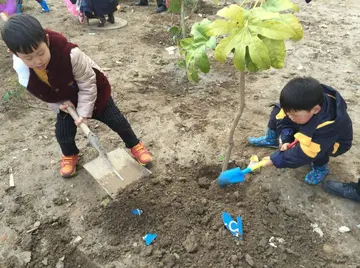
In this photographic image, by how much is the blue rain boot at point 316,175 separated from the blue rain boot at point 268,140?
41cm

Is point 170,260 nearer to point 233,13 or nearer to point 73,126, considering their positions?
point 73,126

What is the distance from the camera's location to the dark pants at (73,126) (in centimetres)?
240

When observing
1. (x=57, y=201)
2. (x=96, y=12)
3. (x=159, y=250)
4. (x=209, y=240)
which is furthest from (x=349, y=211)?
(x=96, y=12)

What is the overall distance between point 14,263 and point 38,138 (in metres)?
1.25

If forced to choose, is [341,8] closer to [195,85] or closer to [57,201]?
[195,85]

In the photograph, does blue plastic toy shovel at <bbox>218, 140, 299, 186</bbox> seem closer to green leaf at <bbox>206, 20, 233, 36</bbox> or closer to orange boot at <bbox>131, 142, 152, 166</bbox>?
orange boot at <bbox>131, 142, 152, 166</bbox>

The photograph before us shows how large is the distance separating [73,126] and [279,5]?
1.63 m

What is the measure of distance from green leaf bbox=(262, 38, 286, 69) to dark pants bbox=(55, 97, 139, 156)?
1379 millimetres

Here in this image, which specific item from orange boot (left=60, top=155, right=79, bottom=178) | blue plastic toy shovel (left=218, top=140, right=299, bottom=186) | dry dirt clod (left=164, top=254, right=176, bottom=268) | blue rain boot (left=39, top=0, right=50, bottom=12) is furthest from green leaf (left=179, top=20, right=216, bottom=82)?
blue rain boot (left=39, top=0, right=50, bottom=12)

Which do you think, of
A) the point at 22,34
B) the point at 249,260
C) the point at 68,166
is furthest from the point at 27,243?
the point at 249,260

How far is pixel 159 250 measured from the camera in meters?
2.04

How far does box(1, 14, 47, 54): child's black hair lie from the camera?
175cm

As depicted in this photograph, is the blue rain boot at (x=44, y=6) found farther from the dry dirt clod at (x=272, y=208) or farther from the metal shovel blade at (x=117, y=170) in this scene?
the dry dirt clod at (x=272, y=208)

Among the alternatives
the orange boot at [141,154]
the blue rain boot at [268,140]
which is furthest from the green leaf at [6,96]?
the blue rain boot at [268,140]
